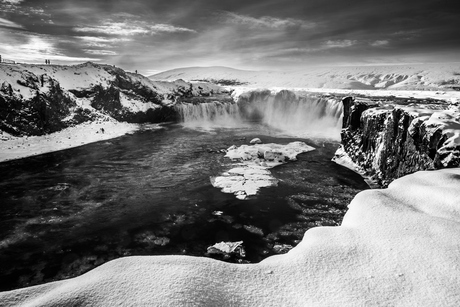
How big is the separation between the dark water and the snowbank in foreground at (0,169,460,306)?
6.40m

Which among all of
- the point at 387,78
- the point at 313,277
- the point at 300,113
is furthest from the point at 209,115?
the point at 387,78

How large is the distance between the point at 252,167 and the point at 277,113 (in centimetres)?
3174

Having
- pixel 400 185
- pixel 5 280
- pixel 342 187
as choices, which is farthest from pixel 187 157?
pixel 400 185

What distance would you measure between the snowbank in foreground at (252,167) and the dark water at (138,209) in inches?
31.2

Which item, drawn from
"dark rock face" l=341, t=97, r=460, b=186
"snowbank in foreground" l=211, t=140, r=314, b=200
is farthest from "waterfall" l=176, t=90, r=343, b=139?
"dark rock face" l=341, t=97, r=460, b=186

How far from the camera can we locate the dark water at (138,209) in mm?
11227

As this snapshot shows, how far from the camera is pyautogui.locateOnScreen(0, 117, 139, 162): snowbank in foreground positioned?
1014 inches

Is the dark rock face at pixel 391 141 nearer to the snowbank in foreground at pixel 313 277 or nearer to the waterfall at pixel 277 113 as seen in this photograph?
the snowbank in foreground at pixel 313 277

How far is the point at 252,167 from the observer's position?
22.3m

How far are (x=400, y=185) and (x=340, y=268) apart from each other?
15.1 feet

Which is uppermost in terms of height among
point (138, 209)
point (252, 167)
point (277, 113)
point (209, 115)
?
point (277, 113)

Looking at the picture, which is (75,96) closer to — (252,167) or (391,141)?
(252,167)

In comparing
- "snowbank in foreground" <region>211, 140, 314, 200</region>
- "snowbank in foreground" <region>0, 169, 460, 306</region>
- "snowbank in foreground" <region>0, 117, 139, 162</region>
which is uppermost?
"snowbank in foreground" <region>0, 169, 460, 306</region>

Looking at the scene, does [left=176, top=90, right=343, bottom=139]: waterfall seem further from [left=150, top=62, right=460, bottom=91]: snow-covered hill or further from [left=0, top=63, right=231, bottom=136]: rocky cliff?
[left=150, top=62, right=460, bottom=91]: snow-covered hill
